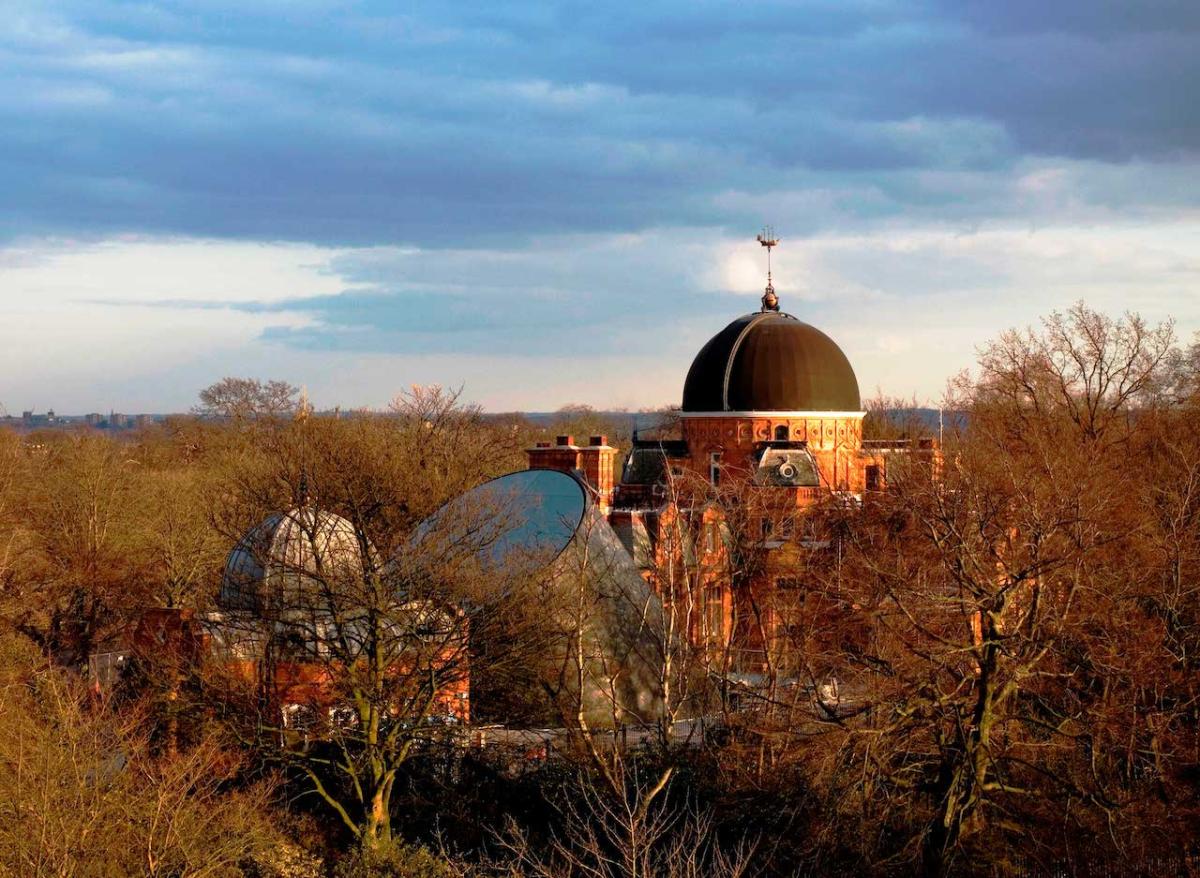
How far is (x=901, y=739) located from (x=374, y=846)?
25.1 feet

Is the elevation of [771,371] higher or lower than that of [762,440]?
higher

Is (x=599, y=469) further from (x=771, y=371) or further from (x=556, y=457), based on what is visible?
(x=771, y=371)

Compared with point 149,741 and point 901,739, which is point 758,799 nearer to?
point 901,739

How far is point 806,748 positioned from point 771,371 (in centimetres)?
2394

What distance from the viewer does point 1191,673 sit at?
1928 centimetres

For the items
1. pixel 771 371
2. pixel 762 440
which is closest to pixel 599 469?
pixel 762 440

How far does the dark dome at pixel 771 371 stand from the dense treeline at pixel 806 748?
901 centimetres

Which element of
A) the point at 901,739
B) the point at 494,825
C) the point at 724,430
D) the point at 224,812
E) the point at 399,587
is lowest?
the point at 494,825

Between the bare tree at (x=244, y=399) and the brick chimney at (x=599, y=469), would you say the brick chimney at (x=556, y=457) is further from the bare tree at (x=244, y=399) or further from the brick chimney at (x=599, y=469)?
the bare tree at (x=244, y=399)

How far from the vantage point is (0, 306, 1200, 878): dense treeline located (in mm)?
16234

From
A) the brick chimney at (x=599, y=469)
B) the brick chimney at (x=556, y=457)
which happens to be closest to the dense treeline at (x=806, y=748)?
the brick chimney at (x=556, y=457)

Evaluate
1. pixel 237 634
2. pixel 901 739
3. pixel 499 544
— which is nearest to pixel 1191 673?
pixel 901 739

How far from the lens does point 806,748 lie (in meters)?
17.7

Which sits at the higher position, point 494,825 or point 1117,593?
point 1117,593
